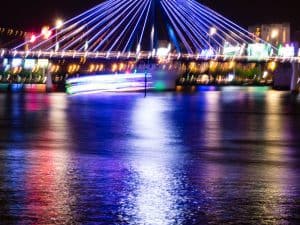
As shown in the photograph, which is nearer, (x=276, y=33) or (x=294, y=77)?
(x=294, y=77)

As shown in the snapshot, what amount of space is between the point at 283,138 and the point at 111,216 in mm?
10728

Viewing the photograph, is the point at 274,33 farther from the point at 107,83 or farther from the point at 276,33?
the point at 107,83

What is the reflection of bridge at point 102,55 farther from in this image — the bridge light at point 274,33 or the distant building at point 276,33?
the bridge light at point 274,33

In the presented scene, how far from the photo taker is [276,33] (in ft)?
390

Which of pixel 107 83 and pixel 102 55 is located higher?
pixel 102 55

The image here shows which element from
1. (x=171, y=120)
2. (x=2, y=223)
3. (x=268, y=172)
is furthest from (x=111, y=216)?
(x=171, y=120)

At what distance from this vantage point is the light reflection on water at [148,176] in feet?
26.4

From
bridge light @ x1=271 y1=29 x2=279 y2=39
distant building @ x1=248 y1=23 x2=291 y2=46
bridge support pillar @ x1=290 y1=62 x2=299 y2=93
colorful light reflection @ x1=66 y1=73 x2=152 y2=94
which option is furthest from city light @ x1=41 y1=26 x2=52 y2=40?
bridge light @ x1=271 y1=29 x2=279 y2=39

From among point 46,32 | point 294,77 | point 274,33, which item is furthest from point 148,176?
point 274,33

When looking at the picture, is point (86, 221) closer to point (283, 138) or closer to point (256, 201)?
point (256, 201)

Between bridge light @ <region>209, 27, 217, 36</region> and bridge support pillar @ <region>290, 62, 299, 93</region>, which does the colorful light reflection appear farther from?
bridge support pillar @ <region>290, 62, 299, 93</region>

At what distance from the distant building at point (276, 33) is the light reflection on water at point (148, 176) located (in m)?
97.3

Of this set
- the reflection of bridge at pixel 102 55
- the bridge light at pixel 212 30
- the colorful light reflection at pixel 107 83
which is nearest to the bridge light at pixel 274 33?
the reflection of bridge at pixel 102 55

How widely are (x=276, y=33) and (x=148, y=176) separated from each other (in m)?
111
